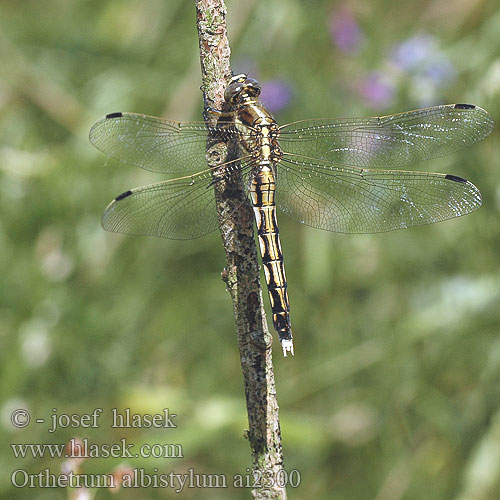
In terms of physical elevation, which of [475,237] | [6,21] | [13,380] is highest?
[6,21]

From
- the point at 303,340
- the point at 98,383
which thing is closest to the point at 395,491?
the point at 303,340

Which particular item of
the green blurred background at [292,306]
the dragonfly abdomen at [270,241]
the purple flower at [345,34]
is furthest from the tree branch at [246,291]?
the purple flower at [345,34]

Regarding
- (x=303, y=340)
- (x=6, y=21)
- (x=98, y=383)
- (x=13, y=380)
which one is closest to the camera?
(x=13, y=380)

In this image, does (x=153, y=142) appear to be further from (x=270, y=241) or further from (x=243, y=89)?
(x=270, y=241)

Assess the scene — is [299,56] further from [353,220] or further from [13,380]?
[13,380]

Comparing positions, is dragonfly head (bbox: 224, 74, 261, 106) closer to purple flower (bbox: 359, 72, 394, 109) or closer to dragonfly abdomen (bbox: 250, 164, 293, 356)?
dragonfly abdomen (bbox: 250, 164, 293, 356)

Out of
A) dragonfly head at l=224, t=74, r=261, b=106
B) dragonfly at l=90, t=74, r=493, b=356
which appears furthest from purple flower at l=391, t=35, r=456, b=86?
dragonfly head at l=224, t=74, r=261, b=106

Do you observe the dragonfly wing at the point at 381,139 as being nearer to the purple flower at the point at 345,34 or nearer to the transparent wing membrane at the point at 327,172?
the transparent wing membrane at the point at 327,172
